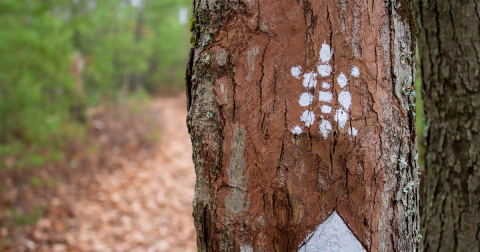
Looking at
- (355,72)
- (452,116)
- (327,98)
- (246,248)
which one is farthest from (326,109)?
(452,116)

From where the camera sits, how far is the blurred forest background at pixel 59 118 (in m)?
4.08

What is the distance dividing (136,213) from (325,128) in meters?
4.60

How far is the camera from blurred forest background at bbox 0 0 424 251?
4.08 meters

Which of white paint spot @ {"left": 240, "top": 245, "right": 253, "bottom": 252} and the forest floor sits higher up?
the forest floor

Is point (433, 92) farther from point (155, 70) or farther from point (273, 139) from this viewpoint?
point (155, 70)

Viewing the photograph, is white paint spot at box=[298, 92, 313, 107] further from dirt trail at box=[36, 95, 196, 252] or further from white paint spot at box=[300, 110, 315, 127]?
dirt trail at box=[36, 95, 196, 252]

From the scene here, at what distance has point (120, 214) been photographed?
4.76 meters

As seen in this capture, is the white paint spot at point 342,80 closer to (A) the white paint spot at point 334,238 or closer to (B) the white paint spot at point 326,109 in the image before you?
(B) the white paint spot at point 326,109

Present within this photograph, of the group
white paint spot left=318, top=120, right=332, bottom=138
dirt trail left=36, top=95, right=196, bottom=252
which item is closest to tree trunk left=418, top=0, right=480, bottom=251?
white paint spot left=318, top=120, right=332, bottom=138

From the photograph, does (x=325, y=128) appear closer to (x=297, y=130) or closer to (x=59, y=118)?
(x=297, y=130)

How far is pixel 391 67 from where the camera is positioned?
3.39ft

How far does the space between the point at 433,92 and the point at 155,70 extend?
20.4 m

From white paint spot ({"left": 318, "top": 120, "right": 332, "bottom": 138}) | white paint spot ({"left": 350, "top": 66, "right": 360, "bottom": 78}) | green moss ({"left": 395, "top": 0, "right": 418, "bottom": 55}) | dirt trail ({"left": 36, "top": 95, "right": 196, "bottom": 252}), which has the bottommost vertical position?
white paint spot ({"left": 318, "top": 120, "right": 332, "bottom": 138})

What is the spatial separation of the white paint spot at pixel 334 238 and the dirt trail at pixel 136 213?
11.2 ft
